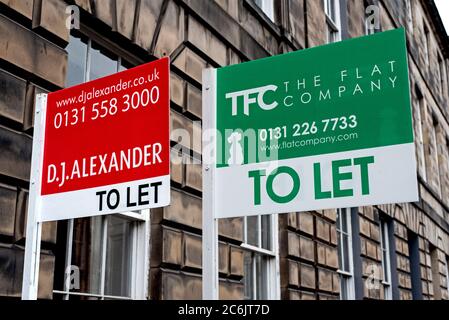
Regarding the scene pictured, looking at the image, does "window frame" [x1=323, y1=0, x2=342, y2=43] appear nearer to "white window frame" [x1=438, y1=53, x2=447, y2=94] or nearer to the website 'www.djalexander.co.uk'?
the website 'www.djalexander.co.uk'

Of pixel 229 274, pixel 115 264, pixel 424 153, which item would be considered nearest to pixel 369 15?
pixel 424 153

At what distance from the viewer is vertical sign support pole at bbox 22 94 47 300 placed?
9.61ft

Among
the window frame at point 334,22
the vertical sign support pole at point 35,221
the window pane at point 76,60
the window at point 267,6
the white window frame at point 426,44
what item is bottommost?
the vertical sign support pole at point 35,221

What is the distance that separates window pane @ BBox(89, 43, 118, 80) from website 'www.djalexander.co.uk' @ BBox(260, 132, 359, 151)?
8.61ft

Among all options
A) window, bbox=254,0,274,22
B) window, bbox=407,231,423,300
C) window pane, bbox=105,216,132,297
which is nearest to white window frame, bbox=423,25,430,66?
window, bbox=407,231,423,300

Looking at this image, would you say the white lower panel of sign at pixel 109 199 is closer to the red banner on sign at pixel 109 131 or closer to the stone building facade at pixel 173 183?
the red banner on sign at pixel 109 131

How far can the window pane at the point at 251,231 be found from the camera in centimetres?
763

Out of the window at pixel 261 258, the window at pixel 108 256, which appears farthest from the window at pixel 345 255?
the window at pixel 108 256

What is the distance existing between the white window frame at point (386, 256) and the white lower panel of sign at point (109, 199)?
11.9 m

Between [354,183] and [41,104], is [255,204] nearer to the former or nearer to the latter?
[354,183]

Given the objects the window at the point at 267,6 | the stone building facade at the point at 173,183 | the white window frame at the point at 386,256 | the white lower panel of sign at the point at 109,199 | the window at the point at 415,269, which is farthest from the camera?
the window at the point at 415,269

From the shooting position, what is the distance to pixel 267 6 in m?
9.02

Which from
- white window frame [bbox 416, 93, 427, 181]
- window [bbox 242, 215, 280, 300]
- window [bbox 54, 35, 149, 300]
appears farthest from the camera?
white window frame [bbox 416, 93, 427, 181]
